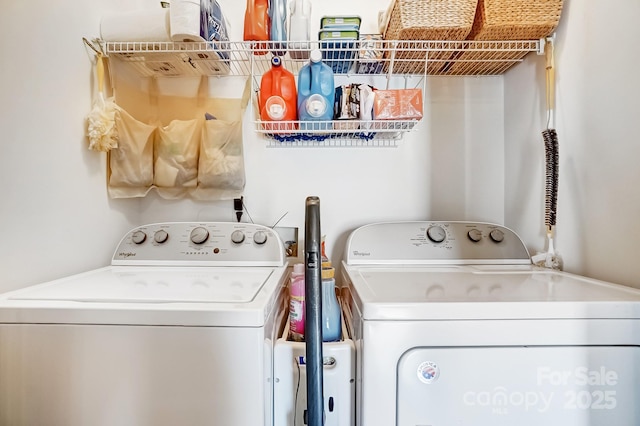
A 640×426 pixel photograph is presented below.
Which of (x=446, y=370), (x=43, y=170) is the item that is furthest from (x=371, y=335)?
(x=43, y=170)

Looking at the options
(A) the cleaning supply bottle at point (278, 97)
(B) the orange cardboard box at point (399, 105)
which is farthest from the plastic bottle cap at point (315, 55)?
(B) the orange cardboard box at point (399, 105)

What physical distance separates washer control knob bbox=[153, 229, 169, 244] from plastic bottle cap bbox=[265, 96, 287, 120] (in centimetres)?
63

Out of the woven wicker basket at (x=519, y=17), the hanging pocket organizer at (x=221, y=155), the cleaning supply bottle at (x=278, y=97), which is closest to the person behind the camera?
the woven wicker basket at (x=519, y=17)

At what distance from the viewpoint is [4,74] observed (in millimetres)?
897

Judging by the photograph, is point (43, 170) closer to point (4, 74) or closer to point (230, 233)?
point (4, 74)

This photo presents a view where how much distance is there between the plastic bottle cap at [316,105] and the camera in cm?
124

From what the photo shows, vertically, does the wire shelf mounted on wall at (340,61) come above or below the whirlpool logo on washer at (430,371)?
above

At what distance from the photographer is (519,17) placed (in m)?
1.17

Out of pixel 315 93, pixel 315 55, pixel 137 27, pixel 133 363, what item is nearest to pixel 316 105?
pixel 315 93

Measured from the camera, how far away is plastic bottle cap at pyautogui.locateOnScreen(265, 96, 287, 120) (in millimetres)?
1250

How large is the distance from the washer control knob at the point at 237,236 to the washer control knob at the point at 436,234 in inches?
29.1

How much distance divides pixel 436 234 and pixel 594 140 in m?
0.57

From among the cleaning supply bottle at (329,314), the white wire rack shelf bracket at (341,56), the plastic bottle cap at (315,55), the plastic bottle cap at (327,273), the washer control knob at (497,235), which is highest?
the white wire rack shelf bracket at (341,56)

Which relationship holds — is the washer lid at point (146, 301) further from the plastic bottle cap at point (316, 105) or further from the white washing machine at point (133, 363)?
the plastic bottle cap at point (316, 105)
